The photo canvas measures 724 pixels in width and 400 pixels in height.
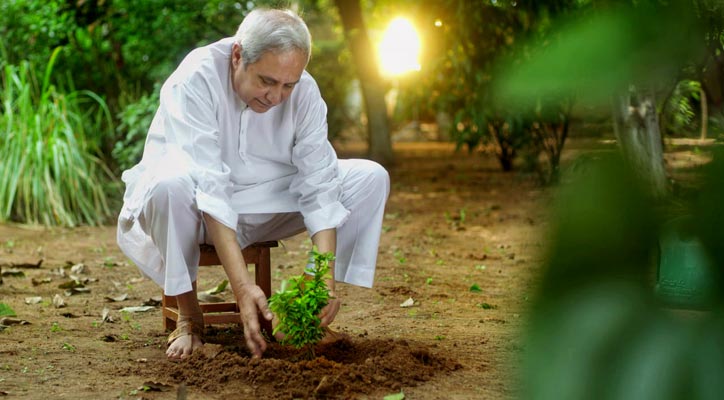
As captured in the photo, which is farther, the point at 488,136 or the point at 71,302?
the point at 488,136

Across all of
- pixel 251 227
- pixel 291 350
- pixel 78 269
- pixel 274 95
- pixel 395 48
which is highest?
pixel 274 95

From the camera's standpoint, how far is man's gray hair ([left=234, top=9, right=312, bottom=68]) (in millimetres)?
2885

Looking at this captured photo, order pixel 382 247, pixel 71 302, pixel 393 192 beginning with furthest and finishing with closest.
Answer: pixel 393 192 → pixel 382 247 → pixel 71 302

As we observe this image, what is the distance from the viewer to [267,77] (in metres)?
2.94

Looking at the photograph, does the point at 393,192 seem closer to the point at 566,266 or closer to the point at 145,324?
the point at 145,324

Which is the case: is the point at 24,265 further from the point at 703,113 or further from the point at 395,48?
the point at 395,48

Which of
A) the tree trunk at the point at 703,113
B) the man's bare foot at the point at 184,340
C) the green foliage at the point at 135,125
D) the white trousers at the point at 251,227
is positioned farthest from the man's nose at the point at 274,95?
the green foliage at the point at 135,125

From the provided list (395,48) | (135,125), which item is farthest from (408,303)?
(395,48)

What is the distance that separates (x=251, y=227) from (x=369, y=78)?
25.3 ft

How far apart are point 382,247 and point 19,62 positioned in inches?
163

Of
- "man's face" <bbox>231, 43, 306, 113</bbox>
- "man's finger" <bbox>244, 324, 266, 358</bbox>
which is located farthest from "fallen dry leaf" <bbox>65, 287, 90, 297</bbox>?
"man's finger" <bbox>244, 324, 266, 358</bbox>

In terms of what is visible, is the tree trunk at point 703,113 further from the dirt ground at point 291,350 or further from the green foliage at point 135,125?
the green foliage at point 135,125

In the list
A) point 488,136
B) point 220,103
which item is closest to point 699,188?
point 220,103

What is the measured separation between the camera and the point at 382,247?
5.92m
